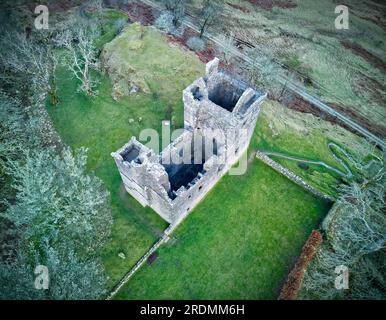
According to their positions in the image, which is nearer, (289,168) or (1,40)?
(289,168)

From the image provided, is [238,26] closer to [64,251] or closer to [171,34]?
[171,34]

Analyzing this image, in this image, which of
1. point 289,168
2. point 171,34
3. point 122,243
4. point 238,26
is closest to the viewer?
point 122,243

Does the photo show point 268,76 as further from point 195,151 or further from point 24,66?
point 24,66

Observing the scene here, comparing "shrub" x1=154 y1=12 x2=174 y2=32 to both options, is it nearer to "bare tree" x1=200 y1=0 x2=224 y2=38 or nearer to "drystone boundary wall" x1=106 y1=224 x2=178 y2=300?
"bare tree" x1=200 y1=0 x2=224 y2=38

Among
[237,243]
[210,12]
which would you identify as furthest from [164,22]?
[237,243]

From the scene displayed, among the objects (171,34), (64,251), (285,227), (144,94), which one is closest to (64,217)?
(64,251)

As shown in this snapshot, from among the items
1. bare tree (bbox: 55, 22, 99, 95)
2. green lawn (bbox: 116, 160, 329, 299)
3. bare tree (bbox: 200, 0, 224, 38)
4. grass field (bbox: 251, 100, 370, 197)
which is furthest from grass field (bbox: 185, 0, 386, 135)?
bare tree (bbox: 55, 22, 99, 95)
